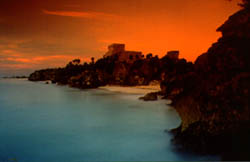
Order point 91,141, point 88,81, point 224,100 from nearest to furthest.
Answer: point 224,100 < point 91,141 < point 88,81

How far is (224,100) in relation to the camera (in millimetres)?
5590

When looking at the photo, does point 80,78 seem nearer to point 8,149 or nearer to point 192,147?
point 8,149

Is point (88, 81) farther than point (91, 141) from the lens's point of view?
Yes

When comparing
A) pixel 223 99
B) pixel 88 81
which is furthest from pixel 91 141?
pixel 88 81

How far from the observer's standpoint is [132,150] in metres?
7.20

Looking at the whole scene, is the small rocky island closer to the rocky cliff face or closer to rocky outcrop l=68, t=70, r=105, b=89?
the rocky cliff face

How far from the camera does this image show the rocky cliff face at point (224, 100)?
534 cm

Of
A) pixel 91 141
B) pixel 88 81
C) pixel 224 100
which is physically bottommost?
pixel 91 141

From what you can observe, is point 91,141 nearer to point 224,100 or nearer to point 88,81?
point 224,100

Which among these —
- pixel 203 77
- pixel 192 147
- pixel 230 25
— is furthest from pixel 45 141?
pixel 230 25

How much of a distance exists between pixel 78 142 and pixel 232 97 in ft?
21.0

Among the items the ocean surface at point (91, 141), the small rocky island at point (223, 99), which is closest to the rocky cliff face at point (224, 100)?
the small rocky island at point (223, 99)

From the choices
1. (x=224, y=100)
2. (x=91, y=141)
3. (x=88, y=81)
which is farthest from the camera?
(x=88, y=81)

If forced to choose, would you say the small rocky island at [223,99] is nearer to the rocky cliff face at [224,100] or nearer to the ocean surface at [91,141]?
the rocky cliff face at [224,100]
